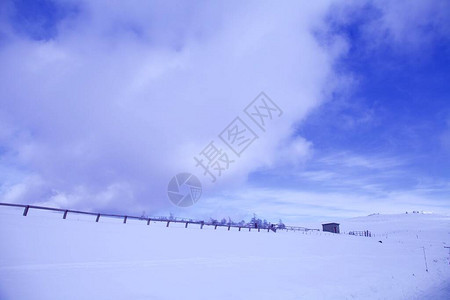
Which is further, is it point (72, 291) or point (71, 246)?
point (71, 246)

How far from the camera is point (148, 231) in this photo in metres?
19.8

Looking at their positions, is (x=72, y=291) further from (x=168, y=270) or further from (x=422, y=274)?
(x=422, y=274)

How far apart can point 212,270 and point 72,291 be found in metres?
6.37

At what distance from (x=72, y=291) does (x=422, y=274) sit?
2088cm

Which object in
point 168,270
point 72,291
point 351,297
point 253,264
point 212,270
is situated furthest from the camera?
point 253,264

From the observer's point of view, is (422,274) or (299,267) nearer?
(299,267)

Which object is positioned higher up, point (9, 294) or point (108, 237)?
point (108, 237)

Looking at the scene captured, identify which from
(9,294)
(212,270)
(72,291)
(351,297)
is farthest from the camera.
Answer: (212,270)

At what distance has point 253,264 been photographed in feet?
48.9

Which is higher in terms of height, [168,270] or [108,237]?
[108,237]

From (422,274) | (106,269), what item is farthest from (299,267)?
(106,269)

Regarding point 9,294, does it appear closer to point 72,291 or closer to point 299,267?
point 72,291

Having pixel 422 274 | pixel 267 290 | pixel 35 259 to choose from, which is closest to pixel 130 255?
pixel 35 259

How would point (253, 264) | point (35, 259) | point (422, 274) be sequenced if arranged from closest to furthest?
point (35, 259) < point (253, 264) < point (422, 274)
